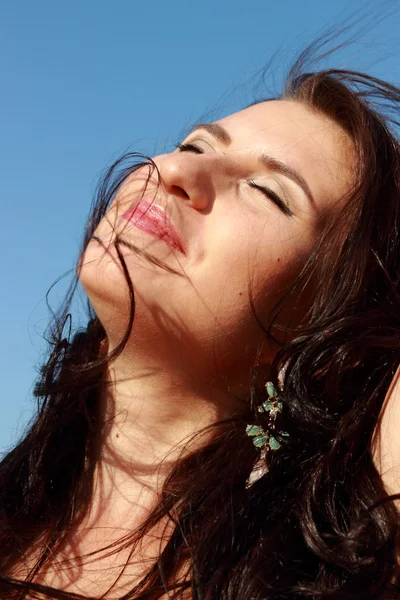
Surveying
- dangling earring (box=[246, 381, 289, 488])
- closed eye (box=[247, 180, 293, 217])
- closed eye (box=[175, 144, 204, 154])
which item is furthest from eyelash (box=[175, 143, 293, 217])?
dangling earring (box=[246, 381, 289, 488])

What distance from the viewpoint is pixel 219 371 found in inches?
97.8

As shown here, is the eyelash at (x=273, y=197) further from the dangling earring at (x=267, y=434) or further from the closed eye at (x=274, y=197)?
the dangling earring at (x=267, y=434)

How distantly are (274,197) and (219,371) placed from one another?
0.59 metres

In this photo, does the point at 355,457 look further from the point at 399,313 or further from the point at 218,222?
the point at 218,222

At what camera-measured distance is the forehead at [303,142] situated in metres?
2.54

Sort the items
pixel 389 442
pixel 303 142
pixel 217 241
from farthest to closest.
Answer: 1. pixel 303 142
2. pixel 217 241
3. pixel 389 442

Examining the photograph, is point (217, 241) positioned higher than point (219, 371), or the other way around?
point (217, 241)

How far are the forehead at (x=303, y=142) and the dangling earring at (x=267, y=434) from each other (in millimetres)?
651

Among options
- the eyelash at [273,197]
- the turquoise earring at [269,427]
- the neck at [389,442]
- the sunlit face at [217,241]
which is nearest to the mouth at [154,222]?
the sunlit face at [217,241]

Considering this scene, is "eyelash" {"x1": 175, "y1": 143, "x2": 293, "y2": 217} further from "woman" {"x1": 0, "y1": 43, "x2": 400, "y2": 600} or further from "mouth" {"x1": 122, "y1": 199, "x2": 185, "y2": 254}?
"mouth" {"x1": 122, "y1": 199, "x2": 185, "y2": 254}

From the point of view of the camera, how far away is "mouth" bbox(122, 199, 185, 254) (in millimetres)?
2305

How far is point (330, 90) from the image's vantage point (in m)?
2.91

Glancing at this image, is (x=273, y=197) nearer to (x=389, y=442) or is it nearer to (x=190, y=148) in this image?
(x=190, y=148)

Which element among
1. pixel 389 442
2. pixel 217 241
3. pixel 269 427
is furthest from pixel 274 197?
pixel 389 442
